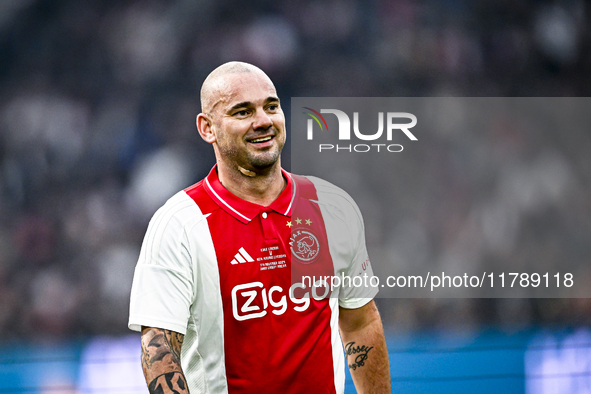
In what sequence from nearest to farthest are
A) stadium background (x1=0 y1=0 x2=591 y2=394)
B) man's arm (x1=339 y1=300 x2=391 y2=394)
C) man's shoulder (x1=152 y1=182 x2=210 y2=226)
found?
man's shoulder (x1=152 y1=182 x2=210 y2=226) < man's arm (x1=339 y1=300 x2=391 y2=394) < stadium background (x1=0 y1=0 x2=591 y2=394)

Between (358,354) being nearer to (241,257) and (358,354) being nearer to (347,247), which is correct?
(347,247)

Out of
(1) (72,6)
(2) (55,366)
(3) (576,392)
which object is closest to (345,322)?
(3) (576,392)

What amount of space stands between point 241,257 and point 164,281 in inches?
8.2

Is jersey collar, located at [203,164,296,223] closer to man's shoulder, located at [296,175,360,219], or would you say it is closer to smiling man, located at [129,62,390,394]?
smiling man, located at [129,62,390,394]

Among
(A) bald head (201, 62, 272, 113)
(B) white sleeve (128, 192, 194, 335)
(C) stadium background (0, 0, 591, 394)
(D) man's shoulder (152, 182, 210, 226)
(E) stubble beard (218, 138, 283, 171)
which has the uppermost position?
(C) stadium background (0, 0, 591, 394)

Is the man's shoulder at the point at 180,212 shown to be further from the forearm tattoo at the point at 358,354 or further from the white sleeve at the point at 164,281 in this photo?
the forearm tattoo at the point at 358,354

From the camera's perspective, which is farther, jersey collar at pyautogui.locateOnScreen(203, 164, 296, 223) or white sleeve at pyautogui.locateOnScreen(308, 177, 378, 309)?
white sleeve at pyautogui.locateOnScreen(308, 177, 378, 309)

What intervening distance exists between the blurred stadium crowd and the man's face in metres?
3.25

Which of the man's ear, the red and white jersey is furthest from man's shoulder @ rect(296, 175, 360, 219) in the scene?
the man's ear

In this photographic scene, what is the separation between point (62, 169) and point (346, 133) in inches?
127

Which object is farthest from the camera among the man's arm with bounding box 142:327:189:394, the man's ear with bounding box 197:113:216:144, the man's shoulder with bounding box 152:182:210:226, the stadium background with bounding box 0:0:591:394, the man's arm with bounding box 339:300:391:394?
the stadium background with bounding box 0:0:591:394

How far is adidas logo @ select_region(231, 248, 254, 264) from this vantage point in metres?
1.33

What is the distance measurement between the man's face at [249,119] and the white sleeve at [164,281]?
25cm

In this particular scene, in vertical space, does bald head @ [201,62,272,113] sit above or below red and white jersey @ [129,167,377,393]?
above
